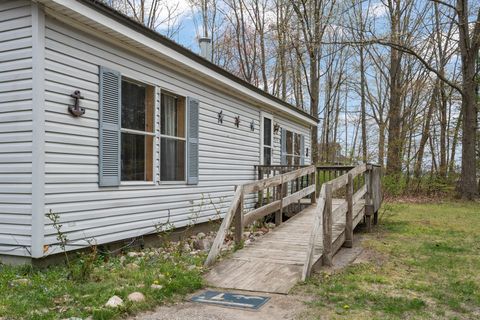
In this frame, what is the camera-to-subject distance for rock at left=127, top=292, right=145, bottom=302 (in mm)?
3689

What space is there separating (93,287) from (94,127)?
7.39 feet

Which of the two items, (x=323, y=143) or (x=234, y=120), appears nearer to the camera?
(x=234, y=120)

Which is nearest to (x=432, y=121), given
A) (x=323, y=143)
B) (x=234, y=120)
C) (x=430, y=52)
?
(x=430, y=52)

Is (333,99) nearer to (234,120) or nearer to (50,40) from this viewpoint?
(234,120)

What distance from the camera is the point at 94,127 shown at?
5.54m

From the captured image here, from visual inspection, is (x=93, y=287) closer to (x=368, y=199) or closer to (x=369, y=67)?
(x=368, y=199)

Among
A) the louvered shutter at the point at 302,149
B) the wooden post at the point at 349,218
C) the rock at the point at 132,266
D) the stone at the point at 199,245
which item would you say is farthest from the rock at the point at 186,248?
the louvered shutter at the point at 302,149

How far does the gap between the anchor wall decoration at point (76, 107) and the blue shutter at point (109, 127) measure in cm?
34

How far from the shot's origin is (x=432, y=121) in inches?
840

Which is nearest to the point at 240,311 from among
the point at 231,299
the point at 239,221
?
the point at 231,299

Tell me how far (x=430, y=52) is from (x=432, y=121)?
3.35m

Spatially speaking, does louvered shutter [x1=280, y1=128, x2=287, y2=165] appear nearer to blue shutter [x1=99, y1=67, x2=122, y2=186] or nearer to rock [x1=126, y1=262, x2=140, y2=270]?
blue shutter [x1=99, y1=67, x2=122, y2=186]

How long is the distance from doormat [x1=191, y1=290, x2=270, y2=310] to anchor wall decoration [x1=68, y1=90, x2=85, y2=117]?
8.67ft

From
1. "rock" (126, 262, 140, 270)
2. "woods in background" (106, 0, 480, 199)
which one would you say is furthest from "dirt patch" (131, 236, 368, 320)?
"woods in background" (106, 0, 480, 199)
